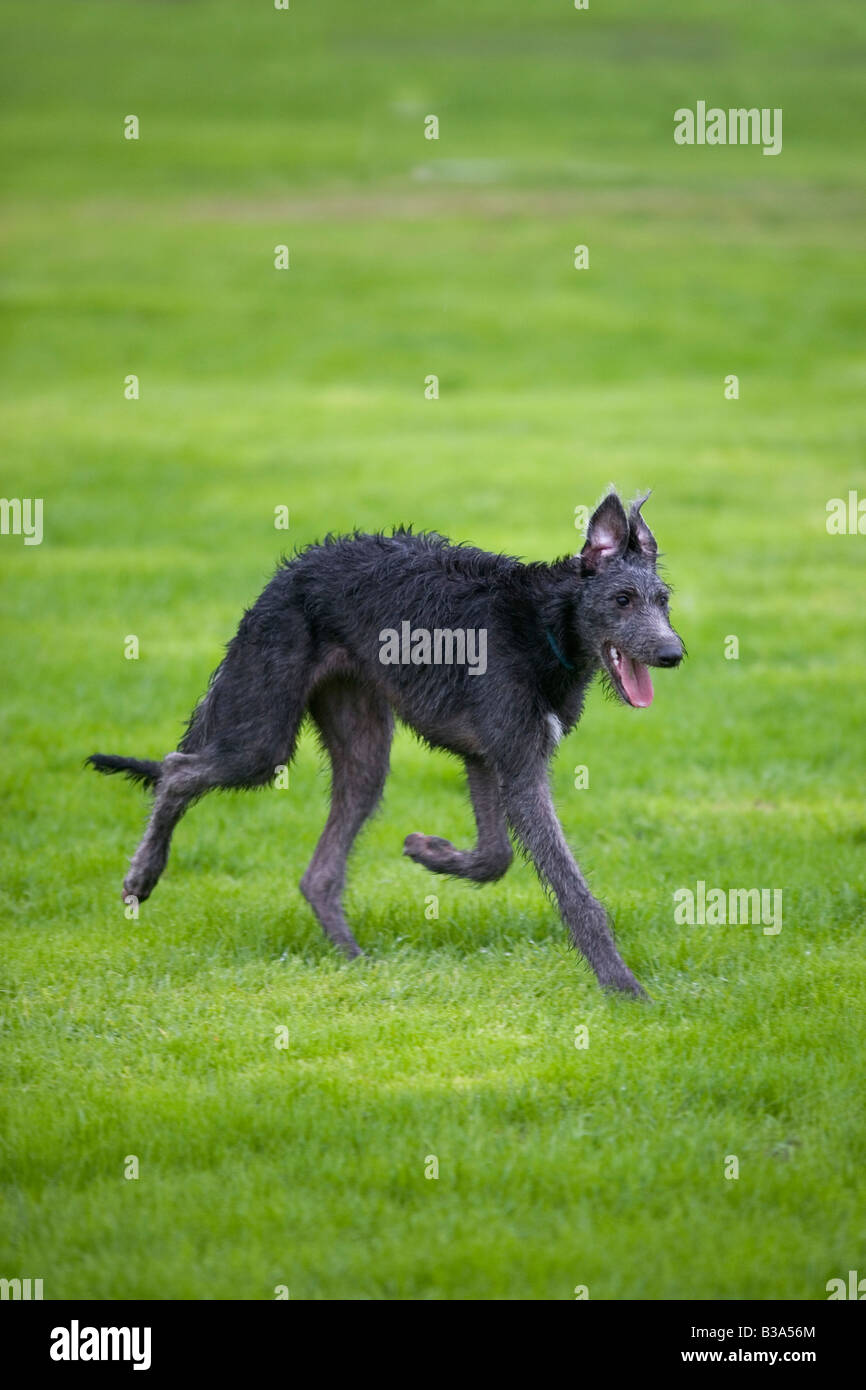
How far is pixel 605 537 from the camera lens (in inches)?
273

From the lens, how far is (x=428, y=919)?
25.2 ft

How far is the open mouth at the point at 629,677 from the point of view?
22.5ft

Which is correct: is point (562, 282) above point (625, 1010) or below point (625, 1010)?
above

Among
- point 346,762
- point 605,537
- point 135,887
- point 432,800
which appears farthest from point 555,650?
point 432,800

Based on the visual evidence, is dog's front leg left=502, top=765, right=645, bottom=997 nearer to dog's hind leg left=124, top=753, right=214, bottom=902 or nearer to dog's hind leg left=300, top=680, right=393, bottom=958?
dog's hind leg left=300, top=680, right=393, bottom=958

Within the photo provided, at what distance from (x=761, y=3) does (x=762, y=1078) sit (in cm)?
6249

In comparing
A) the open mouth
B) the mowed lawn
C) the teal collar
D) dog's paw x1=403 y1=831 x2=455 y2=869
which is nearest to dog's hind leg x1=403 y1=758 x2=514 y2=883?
dog's paw x1=403 y1=831 x2=455 y2=869

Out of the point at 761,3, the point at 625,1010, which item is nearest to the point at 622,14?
the point at 761,3

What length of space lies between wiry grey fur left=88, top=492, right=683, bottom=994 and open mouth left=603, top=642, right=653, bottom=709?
0.02 metres

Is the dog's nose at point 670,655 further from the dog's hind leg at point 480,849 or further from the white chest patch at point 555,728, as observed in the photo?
the dog's hind leg at point 480,849

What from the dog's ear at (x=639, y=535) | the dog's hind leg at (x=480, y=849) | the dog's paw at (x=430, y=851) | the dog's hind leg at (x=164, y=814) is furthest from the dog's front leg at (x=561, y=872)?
the dog's hind leg at (x=164, y=814)
